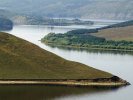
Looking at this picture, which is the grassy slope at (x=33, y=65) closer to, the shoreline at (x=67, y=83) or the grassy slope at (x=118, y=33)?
the shoreline at (x=67, y=83)

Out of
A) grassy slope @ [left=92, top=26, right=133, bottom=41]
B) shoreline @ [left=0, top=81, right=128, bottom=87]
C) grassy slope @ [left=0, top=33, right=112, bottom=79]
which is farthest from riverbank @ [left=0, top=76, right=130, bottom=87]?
grassy slope @ [left=92, top=26, right=133, bottom=41]

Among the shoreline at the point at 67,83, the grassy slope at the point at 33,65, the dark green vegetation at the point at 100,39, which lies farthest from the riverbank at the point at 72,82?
the dark green vegetation at the point at 100,39

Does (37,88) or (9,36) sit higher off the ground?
(9,36)

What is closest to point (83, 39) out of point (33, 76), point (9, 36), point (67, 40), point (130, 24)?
point (67, 40)

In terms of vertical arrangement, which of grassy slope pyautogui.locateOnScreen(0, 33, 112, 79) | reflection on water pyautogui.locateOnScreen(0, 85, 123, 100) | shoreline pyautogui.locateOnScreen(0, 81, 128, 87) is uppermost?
grassy slope pyautogui.locateOnScreen(0, 33, 112, 79)

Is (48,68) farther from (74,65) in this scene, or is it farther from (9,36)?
(9,36)

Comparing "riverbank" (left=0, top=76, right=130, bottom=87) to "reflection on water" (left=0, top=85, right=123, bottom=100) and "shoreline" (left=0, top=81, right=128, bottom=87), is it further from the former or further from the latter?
"reflection on water" (left=0, top=85, right=123, bottom=100)
